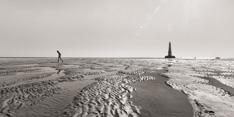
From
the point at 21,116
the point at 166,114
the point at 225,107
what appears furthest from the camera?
the point at 225,107

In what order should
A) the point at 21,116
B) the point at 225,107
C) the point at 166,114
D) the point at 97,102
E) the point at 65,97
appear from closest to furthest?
the point at 21,116
the point at 166,114
the point at 225,107
the point at 97,102
the point at 65,97

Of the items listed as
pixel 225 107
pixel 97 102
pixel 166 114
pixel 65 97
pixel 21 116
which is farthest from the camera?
pixel 65 97

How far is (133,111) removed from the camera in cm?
607

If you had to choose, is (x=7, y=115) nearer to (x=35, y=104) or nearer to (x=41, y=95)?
(x=35, y=104)

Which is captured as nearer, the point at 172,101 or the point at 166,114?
the point at 166,114

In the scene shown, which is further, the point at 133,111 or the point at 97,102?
the point at 97,102

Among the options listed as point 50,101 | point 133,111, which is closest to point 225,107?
point 133,111

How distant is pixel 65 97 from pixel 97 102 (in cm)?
224

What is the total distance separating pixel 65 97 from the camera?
26.2ft

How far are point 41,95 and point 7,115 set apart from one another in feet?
9.35

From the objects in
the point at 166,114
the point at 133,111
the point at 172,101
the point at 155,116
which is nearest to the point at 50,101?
the point at 133,111

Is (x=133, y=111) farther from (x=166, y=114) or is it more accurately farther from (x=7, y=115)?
(x=7, y=115)

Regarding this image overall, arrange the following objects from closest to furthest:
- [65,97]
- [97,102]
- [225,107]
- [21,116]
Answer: [21,116]
[225,107]
[97,102]
[65,97]

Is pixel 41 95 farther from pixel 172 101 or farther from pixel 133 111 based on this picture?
pixel 172 101
